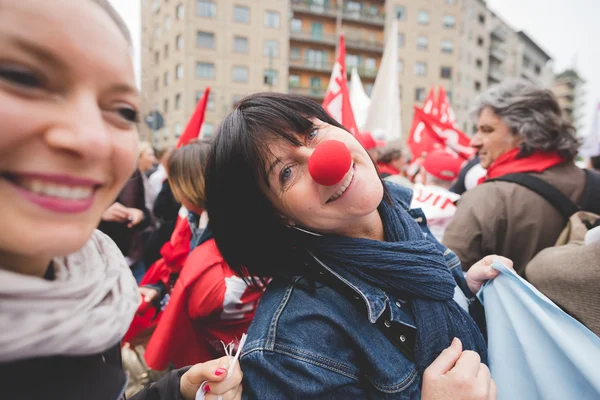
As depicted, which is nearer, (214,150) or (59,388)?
(59,388)

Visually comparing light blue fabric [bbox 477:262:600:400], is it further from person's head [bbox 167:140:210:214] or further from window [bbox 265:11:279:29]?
window [bbox 265:11:279:29]

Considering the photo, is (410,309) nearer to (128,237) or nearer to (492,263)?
(492,263)

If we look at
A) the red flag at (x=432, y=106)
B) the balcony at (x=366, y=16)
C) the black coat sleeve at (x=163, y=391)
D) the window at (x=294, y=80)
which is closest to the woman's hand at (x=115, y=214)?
the black coat sleeve at (x=163, y=391)

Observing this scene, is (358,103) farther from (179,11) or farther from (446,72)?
(446,72)

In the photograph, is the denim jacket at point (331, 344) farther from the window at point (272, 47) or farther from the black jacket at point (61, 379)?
the window at point (272, 47)

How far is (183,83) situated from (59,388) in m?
26.2

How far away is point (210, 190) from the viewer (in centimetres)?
106

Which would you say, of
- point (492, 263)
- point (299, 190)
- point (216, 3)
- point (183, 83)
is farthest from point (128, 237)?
point (216, 3)

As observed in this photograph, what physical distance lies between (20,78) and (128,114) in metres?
0.16

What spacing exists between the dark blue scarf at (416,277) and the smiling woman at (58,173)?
605 millimetres

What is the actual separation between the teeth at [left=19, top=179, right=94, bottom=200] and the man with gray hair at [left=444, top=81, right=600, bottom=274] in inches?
62.7

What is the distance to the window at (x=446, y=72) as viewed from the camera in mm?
27922

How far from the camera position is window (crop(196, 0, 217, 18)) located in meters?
23.5

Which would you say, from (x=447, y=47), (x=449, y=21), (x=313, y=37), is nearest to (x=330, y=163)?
(x=313, y=37)
